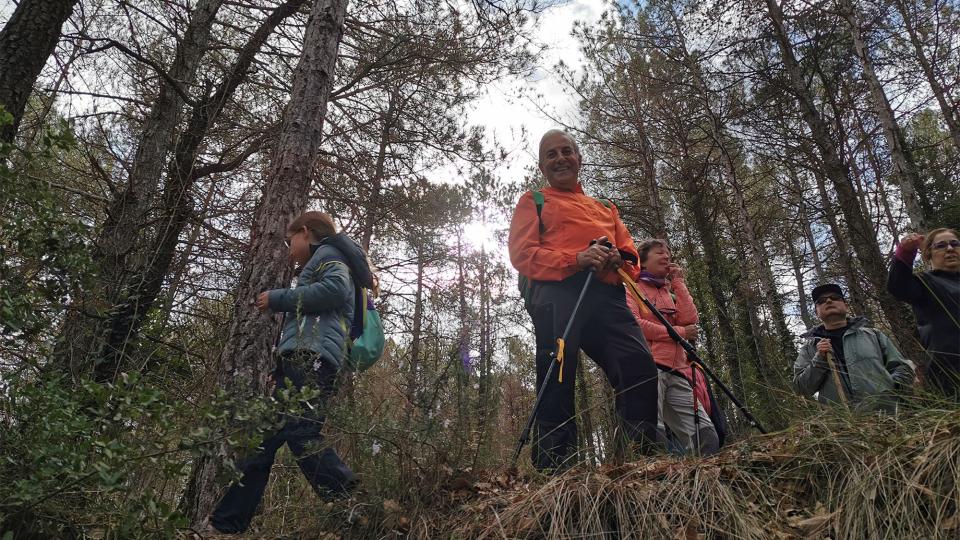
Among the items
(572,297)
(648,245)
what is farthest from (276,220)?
(648,245)

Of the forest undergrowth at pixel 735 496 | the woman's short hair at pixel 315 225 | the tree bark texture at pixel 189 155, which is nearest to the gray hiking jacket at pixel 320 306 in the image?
the woman's short hair at pixel 315 225

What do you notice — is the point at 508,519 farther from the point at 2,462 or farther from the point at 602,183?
the point at 602,183

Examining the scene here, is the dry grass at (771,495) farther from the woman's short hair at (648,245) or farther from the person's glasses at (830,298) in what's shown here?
the woman's short hair at (648,245)

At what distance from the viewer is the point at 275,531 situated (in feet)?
7.80

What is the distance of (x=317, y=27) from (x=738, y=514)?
402cm

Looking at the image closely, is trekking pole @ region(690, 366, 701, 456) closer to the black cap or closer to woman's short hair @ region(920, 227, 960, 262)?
the black cap

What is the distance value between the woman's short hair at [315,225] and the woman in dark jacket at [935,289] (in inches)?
134

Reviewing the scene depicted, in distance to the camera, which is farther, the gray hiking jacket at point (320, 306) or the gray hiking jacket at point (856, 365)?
the gray hiking jacket at point (856, 365)

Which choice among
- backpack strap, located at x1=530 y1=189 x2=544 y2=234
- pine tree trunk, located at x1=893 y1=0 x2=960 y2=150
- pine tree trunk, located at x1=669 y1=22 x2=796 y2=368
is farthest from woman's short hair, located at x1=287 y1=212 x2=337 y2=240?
pine tree trunk, located at x1=893 y1=0 x2=960 y2=150

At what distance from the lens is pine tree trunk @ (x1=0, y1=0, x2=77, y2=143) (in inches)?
112

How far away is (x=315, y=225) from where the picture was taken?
3297mm

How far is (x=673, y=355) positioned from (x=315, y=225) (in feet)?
8.51

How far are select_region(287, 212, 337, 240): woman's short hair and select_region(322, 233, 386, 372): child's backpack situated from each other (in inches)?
4.7

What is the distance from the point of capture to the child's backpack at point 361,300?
304 cm
